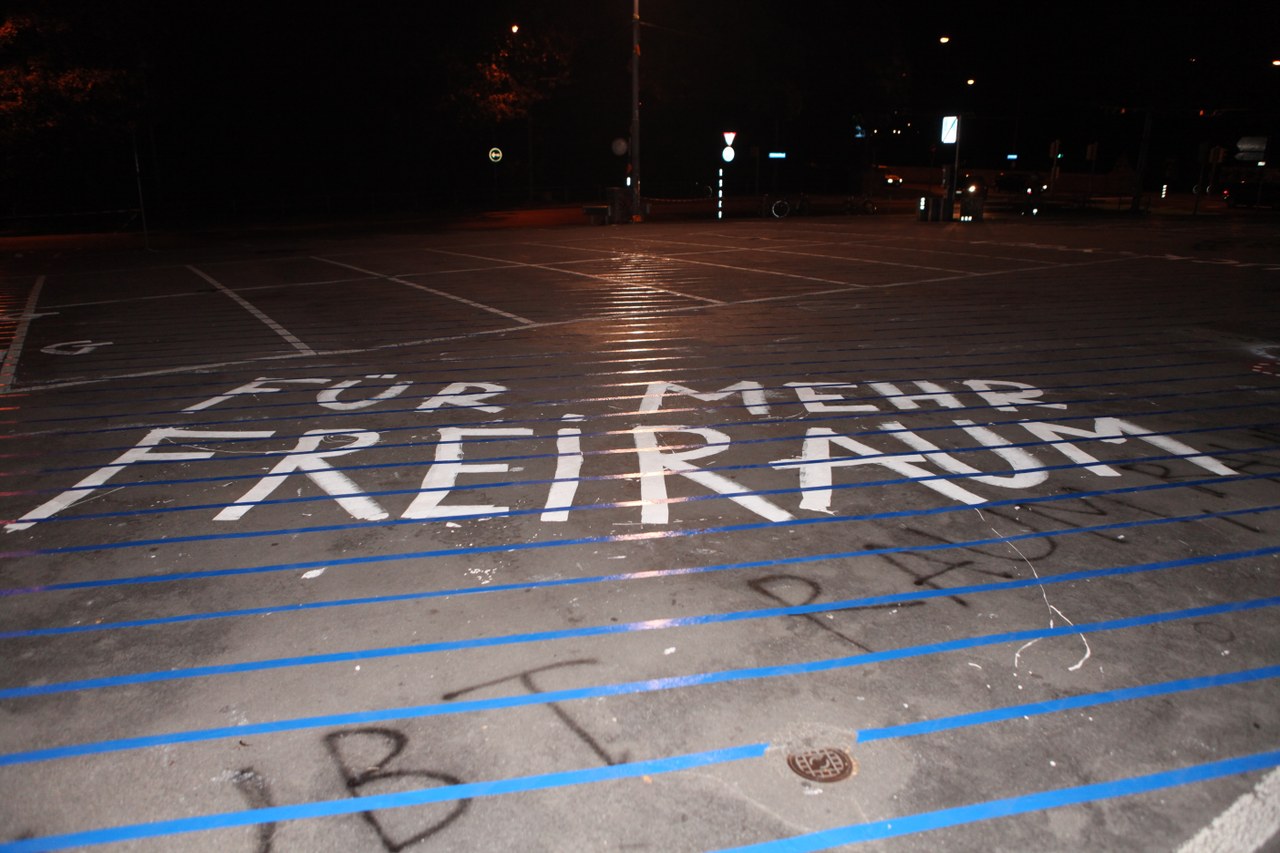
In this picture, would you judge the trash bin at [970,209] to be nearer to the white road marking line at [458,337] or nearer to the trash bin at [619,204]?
the trash bin at [619,204]

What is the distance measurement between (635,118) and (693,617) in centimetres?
2786

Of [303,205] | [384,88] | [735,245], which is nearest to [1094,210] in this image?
[735,245]

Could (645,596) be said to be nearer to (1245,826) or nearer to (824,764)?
(824,764)

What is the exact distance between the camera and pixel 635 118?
29547 millimetres

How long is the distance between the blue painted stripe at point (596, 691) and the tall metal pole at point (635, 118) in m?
28.0

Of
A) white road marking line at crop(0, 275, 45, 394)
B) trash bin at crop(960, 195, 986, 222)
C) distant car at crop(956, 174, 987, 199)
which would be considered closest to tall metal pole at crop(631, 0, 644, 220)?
trash bin at crop(960, 195, 986, 222)

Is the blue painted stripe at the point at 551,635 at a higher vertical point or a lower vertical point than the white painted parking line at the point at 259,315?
lower

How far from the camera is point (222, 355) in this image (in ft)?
33.4

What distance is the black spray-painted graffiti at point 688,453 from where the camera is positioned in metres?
5.66

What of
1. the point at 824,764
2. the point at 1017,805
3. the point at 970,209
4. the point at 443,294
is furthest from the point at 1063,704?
the point at 970,209

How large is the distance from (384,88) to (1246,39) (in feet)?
169

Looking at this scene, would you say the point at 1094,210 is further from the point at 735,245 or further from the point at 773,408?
the point at 773,408

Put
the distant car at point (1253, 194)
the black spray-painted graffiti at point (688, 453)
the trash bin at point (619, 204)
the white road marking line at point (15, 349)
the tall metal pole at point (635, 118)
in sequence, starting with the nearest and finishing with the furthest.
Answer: the black spray-painted graffiti at point (688, 453) → the white road marking line at point (15, 349) → the tall metal pole at point (635, 118) → the trash bin at point (619, 204) → the distant car at point (1253, 194)

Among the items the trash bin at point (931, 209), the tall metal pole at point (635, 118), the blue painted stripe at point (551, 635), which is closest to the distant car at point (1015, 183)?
the trash bin at point (931, 209)
